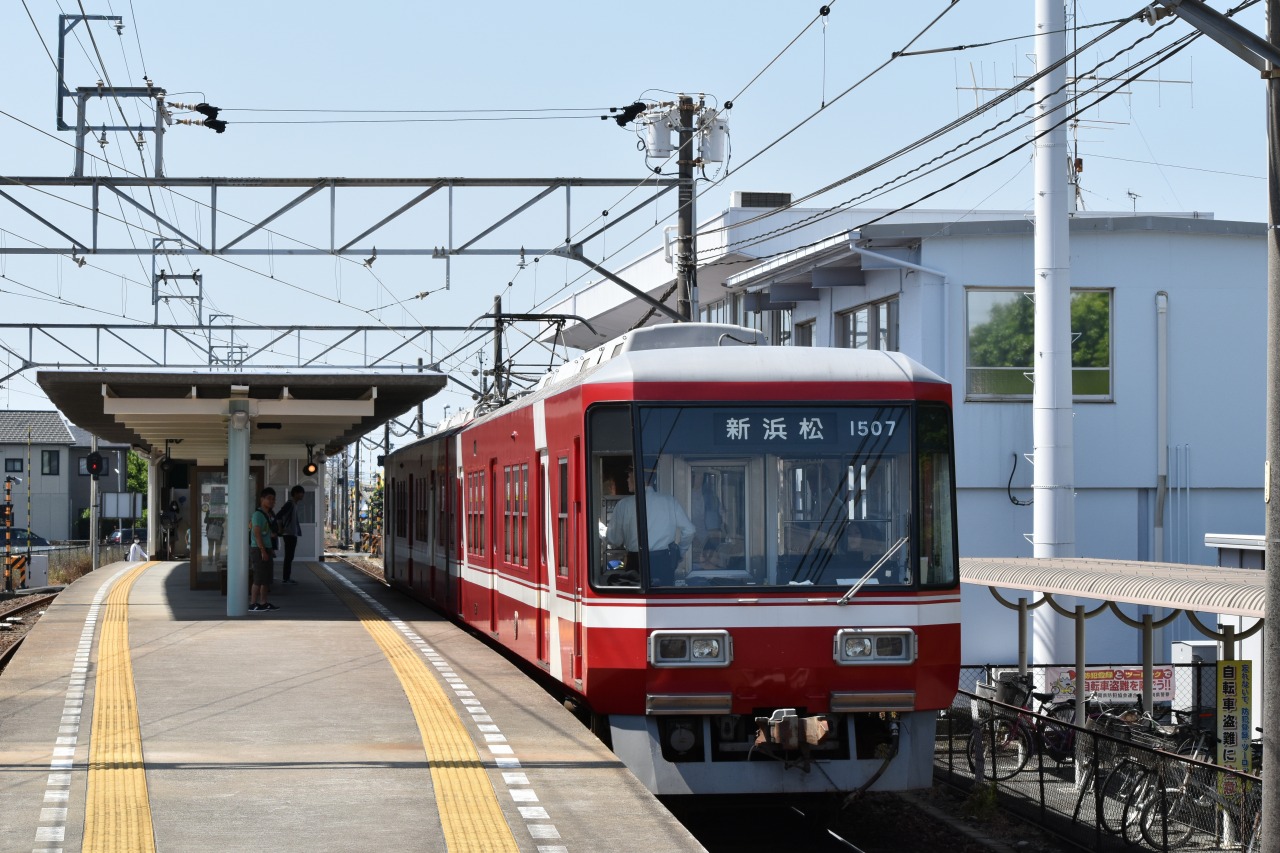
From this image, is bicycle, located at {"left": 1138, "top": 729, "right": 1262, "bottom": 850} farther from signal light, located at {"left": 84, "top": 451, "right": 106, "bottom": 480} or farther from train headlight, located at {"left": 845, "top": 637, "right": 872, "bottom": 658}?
signal light, located at {"left": 84, "top": 451, "right": 106, "bottom": 480}

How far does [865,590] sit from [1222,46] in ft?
12.6

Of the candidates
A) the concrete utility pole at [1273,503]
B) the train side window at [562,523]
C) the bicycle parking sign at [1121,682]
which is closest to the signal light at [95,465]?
the bicycle parking sign at [1121,682]

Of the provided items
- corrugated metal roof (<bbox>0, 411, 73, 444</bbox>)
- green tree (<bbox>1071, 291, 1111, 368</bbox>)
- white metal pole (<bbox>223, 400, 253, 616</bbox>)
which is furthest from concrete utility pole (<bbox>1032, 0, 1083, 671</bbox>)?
corrugated metal roof (<bbox>0, 411, 73, 444</bbox>)

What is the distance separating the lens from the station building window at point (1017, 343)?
834 inches

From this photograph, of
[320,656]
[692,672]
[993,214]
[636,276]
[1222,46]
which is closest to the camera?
[1222,46]

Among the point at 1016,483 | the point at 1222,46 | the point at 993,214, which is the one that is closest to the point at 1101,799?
the point at 1222,46

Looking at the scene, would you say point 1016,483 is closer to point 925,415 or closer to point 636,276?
point 925,415

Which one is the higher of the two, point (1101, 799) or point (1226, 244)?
point (1226, 244)

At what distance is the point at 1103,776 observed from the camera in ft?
36.4

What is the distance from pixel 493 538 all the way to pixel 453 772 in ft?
20.1

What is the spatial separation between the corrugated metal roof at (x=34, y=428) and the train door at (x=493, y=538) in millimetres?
72894

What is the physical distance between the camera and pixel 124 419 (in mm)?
22312

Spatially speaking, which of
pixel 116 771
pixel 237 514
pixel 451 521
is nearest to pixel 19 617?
pixel 237 514

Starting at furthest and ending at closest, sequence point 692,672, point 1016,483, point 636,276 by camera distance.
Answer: point 636,276 < point 1016,483 < point 692,672
